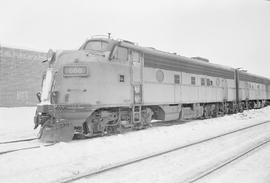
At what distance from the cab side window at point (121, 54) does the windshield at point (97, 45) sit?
1.63 ft

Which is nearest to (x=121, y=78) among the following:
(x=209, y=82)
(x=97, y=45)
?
(x=97, y=45)

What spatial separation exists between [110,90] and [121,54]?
1.70m

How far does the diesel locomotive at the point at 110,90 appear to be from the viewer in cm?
960

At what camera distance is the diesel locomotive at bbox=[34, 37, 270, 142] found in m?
9.60

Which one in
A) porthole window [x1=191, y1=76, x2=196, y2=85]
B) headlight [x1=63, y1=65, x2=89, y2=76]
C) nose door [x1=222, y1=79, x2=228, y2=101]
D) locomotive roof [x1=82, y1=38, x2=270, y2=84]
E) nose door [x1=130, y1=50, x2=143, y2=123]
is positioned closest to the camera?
headlight [x1=63, y1=65, x2=89, y2=76]

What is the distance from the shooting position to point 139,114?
11.9 meters

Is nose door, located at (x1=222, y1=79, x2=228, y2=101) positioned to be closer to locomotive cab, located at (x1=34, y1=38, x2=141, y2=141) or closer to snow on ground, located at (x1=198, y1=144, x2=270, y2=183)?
locomotive cab, located at (x1=34, y1=38, x2=141, y2=141)

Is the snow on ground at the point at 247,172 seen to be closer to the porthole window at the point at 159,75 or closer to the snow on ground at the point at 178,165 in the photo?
the snow on ground at the point at 178,165

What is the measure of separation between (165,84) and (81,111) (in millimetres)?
5336

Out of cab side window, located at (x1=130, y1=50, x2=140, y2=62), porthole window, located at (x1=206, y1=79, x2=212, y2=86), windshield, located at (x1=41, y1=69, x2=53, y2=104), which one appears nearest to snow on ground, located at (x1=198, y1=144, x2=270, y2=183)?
cab side window, located at (x1=130, y1=50, x2=140, y2=62)

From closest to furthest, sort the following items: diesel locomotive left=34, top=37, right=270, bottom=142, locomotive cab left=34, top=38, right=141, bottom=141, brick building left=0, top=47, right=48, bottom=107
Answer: locomotive cab left=34, top=38, right=141, bottom=141 < diesel locomotive left=34, top=37, right=270, bottom=142 < brick building left=0, top=47, right=48, bottom=107

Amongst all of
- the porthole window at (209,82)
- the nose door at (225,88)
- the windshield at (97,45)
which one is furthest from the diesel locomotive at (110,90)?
the nose door at (225,88)

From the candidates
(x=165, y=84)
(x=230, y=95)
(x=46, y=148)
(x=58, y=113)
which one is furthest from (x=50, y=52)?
(x=230, y=95)

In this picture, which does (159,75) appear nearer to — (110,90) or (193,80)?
(110,90)
